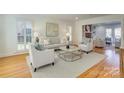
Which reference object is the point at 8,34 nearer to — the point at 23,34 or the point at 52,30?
the point at 23,34

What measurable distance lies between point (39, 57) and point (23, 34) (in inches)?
28.5

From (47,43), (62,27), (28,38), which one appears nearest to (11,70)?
(28,38)

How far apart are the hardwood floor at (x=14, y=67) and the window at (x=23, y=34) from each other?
0.33 meters

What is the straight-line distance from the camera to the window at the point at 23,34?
2.27 metres

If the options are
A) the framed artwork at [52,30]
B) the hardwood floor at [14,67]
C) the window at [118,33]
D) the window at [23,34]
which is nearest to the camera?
the hardwood floor at [14,67]

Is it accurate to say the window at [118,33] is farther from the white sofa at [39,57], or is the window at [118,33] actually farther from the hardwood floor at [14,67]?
the hardwood floor at [14,67]

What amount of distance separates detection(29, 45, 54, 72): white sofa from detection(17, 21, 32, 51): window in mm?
213

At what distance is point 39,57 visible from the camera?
97.1 inches

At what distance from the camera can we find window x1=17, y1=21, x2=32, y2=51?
2.27 m

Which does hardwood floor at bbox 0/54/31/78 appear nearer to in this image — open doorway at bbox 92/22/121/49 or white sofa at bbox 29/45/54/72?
white sofa at bbox 29/45/54/72

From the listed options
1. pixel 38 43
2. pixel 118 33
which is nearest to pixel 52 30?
pixel 38 43

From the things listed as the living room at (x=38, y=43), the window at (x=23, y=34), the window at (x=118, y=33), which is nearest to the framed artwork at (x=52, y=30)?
the living room at (x=38, y=43)
